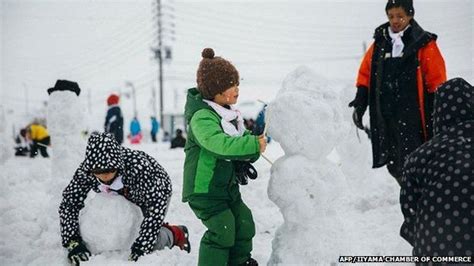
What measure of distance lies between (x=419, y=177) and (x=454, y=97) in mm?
332

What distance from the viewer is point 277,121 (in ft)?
9.45

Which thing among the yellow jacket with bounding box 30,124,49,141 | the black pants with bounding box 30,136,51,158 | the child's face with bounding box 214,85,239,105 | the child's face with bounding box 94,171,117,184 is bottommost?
the black pants with bounding box 30,136,51,158

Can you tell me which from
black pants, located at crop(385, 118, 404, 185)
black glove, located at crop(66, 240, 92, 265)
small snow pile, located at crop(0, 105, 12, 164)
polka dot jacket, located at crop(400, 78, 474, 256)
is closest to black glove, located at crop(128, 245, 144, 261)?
black glove, located at crop(66, 240, 92, 265)

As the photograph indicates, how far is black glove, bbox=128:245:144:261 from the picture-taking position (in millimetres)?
2873

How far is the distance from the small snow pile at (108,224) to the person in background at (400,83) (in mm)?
1864

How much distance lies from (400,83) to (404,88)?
0.05 metres

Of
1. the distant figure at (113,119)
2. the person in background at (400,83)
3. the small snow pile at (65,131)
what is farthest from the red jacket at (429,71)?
the distant figure at (113,119)

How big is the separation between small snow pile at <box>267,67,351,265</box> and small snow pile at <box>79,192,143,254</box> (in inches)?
39.9

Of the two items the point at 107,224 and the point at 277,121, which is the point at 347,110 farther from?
the point at 107,224

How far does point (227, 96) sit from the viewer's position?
275 centimetres

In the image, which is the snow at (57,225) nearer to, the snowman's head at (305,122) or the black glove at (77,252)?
the black glove at (77,252)

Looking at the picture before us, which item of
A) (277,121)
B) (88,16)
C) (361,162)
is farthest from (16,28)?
(361,162)

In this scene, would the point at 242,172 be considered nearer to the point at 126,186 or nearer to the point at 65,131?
the point at 126,186

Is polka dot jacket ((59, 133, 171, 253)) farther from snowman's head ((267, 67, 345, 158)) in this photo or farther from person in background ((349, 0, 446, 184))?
person in background ((349, 0, 446, 184))
